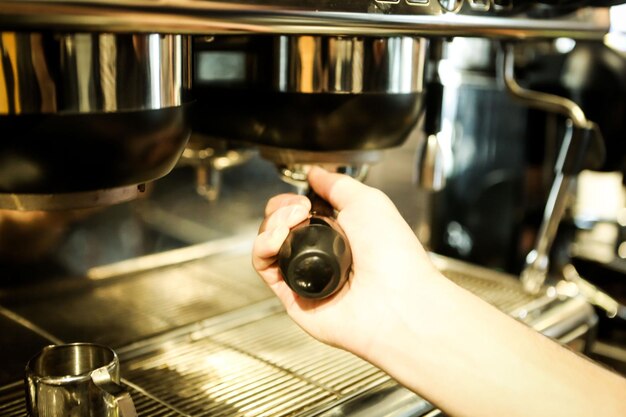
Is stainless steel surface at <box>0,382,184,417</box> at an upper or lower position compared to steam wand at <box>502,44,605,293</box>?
lower

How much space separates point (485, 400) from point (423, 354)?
64 mm

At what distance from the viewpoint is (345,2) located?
58 centimetres

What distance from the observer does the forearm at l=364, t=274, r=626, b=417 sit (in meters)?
0.60

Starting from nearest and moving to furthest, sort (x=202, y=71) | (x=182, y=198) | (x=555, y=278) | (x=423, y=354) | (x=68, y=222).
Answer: (x=423, y=354), (x=202, y=71), (x=68, y=222), (x=182, y=198), (x=555, y=278)

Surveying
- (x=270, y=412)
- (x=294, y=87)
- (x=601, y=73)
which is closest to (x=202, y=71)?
(x=294, y=87)

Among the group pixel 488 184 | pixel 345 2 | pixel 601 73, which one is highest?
pixel 345 2

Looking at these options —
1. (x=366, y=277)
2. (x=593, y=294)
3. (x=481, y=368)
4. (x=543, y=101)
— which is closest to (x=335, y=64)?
(x=366, y=277)

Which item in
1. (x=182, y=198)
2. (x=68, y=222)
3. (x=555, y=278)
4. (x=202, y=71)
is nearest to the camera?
(x=202, y=71)

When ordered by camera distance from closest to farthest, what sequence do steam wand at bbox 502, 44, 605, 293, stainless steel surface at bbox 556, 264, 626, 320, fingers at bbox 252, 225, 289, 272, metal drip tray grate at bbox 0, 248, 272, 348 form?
fingers at bbox 252, 225, 289, 272 < metal drip tray grate at bbox 0, 248, 272, 348 < steam wand at bbox 502, 44, 605, 293 < stainless steel surface at bbox 556, 264, 626, 320

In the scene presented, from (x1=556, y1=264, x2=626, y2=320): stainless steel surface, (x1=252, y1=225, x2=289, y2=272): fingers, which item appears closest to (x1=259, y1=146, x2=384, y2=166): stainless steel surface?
(x1=252, y1=225, x2=289, y2=272): fingers

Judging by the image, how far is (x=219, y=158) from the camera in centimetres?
87

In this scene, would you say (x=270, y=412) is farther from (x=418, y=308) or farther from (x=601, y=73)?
(x=601, y=73)

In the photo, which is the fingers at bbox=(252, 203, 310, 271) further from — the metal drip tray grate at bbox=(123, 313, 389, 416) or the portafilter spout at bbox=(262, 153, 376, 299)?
the metal drip tray grate at bbox=(123, 313, 389, 416)

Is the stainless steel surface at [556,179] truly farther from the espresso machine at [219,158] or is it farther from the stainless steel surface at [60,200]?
the stainless steel surface at [60,200]
